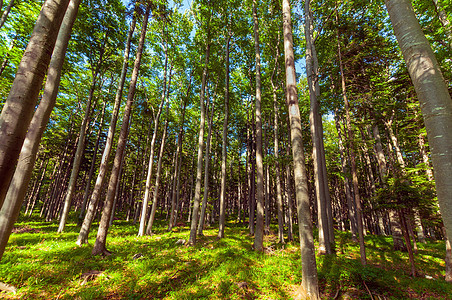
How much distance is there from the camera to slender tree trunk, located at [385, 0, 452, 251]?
5.55ft

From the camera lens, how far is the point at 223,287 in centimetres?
505

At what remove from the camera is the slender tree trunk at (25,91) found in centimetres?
177

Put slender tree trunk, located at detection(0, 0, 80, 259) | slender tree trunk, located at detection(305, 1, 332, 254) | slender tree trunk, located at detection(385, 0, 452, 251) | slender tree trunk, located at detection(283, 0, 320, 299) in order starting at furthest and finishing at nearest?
1. slender tree trunk, located at detection(305, 1, 332, 254)
2. slender tree trunk, located at detection(283, 0, 320, 299)
3. slender tree trunk, located at detection(0, 0, 80, 259)
4. slender tree trunk, located at detection(385, 0, 452, 251)

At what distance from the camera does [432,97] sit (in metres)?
1.85

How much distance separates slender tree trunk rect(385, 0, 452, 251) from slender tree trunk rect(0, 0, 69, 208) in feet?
14.0

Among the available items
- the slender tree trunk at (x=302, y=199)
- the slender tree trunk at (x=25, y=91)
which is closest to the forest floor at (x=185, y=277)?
the slender tree trunk at (x=302, y=199)

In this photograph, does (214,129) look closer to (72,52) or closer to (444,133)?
(72,52)

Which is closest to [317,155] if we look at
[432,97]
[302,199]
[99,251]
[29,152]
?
[302,199]

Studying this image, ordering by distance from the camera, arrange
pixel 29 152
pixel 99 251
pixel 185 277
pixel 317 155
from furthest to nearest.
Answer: pixel 317 155 < pixel 99 251 < pixel 185 277 < pixel 29 152

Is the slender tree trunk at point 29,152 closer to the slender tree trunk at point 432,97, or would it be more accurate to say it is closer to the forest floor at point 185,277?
the forest floor at point 185,277

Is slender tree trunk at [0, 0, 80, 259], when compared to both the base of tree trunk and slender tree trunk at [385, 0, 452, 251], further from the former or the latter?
the base of tree trunk

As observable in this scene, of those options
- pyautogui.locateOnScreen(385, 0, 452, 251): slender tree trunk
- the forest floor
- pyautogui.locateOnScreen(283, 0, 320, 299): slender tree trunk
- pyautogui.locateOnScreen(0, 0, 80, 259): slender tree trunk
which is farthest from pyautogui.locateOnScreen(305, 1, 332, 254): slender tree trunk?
pyautogui.locateOnScreen(0, 0, 80, 259): slender tree trunk

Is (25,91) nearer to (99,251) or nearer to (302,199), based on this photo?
(302,199)

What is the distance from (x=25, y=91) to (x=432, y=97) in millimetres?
4453
